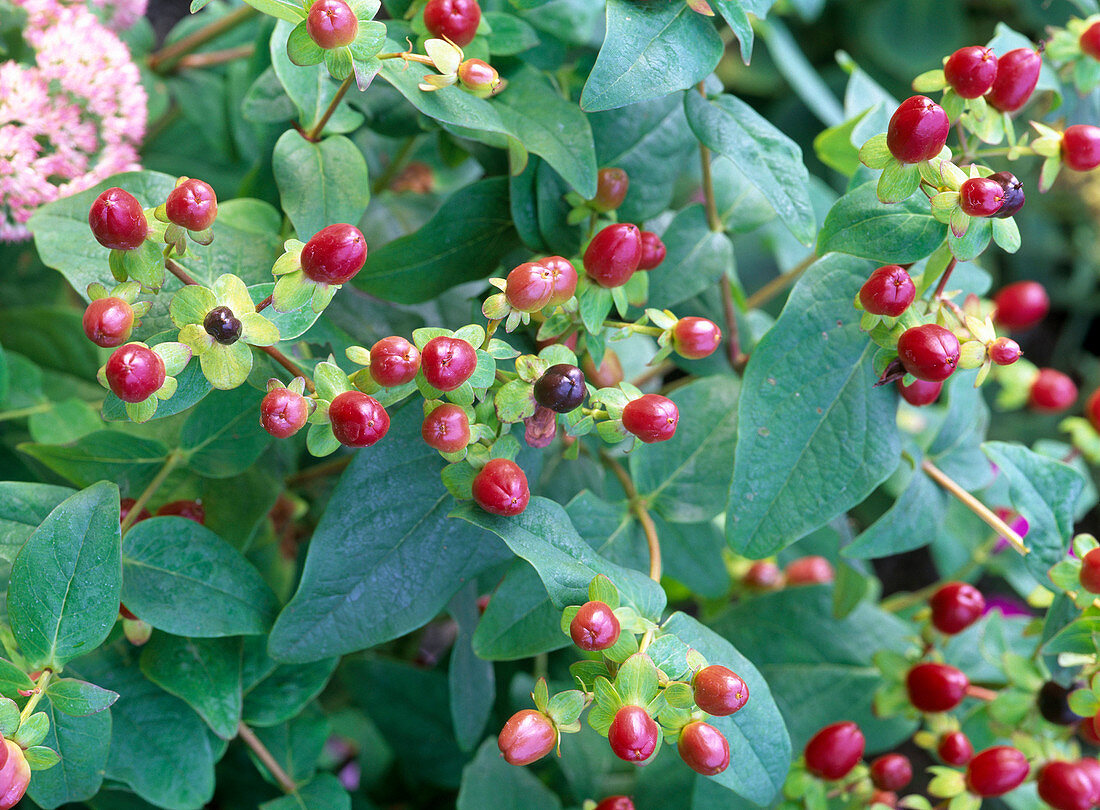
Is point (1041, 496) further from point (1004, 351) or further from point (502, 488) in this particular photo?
point (502, 488)

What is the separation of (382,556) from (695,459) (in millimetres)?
191

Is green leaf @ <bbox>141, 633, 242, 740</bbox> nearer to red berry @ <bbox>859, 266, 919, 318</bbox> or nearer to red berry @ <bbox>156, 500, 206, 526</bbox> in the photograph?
red berry @ <bbox>156, 500, 206, 526</bbox>

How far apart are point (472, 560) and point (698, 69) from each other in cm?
26

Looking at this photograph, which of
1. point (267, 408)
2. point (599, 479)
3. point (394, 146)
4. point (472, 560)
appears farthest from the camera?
point (394, 146)

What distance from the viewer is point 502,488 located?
349 millimetres

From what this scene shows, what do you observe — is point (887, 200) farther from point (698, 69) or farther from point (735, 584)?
point (735, 584)

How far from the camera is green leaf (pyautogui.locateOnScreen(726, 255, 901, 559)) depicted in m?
0.42

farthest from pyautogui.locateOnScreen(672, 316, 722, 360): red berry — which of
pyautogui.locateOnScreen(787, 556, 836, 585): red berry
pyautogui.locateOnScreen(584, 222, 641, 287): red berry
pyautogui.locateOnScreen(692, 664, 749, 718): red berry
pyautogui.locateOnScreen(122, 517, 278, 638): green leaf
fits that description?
pyautogui.locateOnScreen(787, 556, 836, 585): red berry

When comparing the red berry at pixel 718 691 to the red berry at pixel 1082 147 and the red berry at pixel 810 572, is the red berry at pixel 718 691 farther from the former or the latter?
the red berry at pixel 810 572

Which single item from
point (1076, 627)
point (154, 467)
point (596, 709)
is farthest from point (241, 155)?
point (1076, 627)

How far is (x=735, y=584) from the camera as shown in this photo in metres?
0.75

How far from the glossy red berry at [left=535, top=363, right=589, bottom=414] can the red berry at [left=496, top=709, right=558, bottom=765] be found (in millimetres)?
121

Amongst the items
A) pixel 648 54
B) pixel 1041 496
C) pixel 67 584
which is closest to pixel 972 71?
pixel 648 54

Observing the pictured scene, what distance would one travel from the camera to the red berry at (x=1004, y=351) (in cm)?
37
